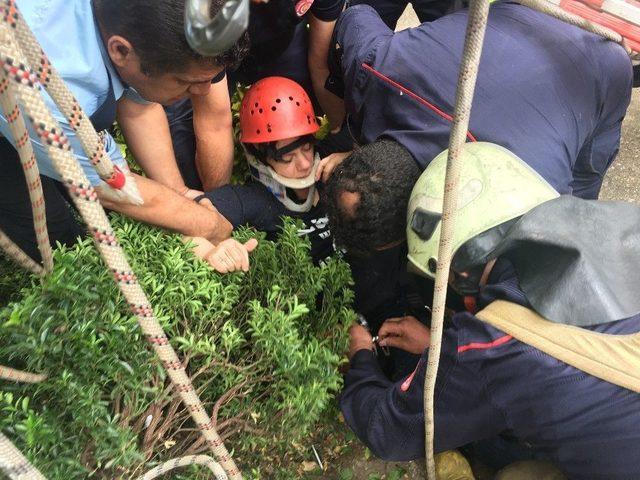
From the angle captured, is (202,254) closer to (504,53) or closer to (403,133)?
(403,133)

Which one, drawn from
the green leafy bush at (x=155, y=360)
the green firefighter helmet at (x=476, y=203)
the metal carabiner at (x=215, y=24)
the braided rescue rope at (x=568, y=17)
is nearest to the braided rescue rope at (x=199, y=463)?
the green leafy bush at (x=155, y=360)

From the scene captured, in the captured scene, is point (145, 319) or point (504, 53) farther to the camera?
point (504, 53)

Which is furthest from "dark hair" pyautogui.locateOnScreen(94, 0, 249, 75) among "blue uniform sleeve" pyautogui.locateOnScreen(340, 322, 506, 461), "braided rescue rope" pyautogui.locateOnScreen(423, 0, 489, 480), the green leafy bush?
"blue uniform sleeve" pyautogui.locateOnScreen(340, 322, 506, 461)

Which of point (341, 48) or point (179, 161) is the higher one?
point (341, 48)

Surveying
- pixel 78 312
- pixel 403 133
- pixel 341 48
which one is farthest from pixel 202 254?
pixel 341 48

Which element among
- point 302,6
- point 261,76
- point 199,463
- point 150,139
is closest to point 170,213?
point 150,139

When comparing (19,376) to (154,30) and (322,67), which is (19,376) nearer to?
(154,30)

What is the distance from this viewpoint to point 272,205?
274 centimetres

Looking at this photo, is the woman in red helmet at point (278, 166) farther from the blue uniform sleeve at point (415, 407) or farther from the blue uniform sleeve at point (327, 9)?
the blue uniform sleeve at point (415, 407)

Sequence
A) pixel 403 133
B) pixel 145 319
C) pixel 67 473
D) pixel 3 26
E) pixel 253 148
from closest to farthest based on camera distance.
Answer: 1. pixel 3 26
2. pixel 145 319
3. pixel 67 473
4. pixel 403 133
5. pixel 253 148

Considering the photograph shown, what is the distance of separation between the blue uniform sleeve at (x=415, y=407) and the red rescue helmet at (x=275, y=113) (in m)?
1.13

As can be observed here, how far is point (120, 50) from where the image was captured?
5.62 feet

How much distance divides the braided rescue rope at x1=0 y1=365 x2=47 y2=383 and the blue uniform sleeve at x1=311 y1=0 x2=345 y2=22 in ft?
7.09

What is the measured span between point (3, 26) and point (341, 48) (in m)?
1.94
